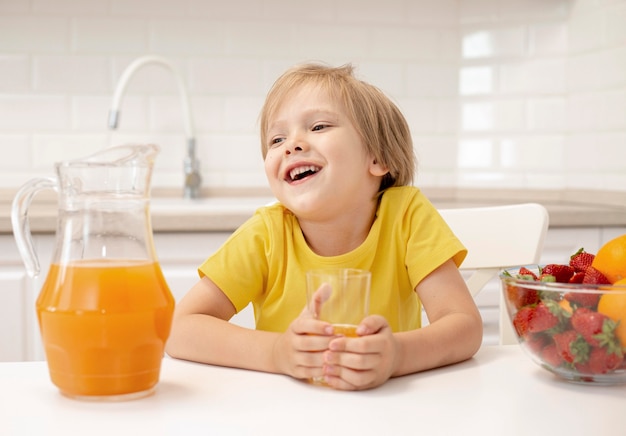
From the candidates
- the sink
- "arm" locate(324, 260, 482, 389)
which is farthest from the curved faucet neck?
"arm" locate(324, 260, 482, 389)

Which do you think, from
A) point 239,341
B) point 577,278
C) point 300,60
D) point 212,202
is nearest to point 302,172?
point 239,341

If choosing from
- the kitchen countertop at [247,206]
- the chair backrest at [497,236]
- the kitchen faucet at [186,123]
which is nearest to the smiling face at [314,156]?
the chair backrest at [497,236]

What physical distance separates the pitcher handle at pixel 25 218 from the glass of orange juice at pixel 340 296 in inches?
10.0

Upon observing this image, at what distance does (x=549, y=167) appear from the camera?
2551mm

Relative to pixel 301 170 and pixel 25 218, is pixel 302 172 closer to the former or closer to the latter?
pixel 301 170

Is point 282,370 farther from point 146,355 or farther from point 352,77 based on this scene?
point 352,77

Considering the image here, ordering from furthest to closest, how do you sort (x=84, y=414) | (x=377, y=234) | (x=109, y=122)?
1. (x=109, y=122)
2. (x=377, y=234)
3. (x=84, y=414)

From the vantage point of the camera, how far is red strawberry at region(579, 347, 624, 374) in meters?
0.79

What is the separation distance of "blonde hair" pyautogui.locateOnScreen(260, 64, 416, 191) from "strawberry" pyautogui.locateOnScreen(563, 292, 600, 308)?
1.73 ft

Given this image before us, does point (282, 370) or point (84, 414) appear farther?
point (282, 370)

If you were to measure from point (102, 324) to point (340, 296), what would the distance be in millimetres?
224

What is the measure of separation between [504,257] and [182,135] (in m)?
1.36

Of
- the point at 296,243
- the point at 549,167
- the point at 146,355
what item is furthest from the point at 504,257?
the point at 549,167

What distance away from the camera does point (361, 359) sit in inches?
31.3
